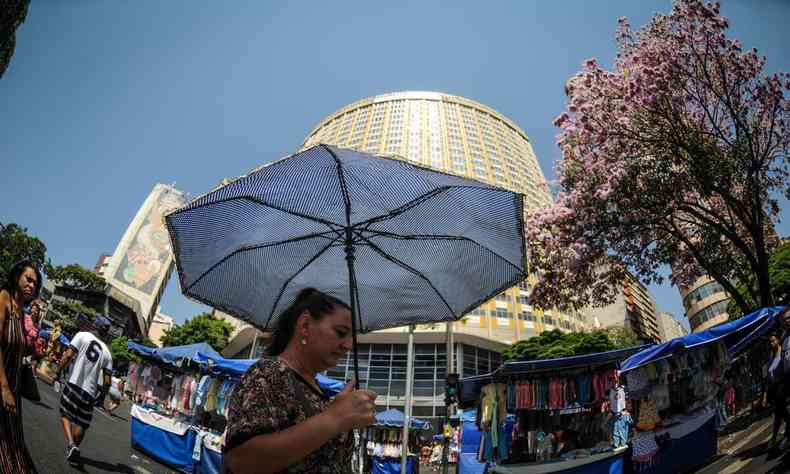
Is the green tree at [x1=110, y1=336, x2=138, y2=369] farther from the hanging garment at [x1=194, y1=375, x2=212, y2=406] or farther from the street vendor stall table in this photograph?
the street vendor stall table

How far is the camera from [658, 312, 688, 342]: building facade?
10794cm

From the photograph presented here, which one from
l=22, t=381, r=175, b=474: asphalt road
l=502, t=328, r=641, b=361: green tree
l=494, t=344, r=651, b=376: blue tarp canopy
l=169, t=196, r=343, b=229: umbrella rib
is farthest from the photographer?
l=502, t=328, r=641, b=361: green tree

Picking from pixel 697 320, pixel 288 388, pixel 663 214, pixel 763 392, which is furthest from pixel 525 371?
pixel 697 320

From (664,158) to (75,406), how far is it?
11754mm

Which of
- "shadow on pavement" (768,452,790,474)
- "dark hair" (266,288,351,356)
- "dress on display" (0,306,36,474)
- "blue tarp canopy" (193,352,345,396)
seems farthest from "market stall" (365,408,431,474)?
"dark hair" (266,288,351,356)

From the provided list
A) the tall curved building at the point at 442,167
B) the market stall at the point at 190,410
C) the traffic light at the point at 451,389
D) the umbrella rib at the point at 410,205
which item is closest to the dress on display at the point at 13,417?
the umbrella rib at the point at 410,205

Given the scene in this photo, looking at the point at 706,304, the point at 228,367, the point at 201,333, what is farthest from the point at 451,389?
the point at 706,304

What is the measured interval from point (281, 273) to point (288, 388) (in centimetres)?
199

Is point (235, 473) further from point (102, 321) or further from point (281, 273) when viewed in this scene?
point (102, 321)

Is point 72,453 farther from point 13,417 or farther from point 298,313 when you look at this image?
point 298,313

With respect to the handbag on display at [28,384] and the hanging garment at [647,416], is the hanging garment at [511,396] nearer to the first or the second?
the hanging garment at [647,416]

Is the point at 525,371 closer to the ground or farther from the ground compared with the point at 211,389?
farther from the ground

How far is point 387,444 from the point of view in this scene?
755 inches

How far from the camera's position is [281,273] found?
3514mm
